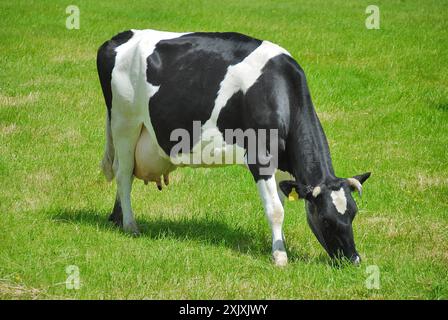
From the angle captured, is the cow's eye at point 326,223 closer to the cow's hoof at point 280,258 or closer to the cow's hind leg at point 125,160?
the cow's hoof at point 280,258

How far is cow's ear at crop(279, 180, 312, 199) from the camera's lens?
7.90m

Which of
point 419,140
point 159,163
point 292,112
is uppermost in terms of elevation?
point 292,112

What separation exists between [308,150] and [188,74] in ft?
5.31

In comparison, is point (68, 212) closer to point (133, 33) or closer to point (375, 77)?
point (133, 33)

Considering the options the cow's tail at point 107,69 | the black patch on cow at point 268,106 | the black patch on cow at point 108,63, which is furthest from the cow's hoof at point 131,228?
the black patch on cow at point 268,106

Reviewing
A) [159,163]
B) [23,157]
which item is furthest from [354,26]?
[159,163]

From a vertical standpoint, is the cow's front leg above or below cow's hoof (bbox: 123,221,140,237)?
above

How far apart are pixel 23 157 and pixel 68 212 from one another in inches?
99.4

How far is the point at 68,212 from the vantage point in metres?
9.77

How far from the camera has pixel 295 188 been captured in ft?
26.1

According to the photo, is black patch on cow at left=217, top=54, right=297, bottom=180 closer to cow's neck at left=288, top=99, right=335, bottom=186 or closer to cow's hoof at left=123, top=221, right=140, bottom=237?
cow's neck at left=288, top=99, right=335, bottom=186

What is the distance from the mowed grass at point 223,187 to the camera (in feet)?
24.6

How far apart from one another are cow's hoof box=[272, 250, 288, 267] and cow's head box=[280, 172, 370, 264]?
397mm

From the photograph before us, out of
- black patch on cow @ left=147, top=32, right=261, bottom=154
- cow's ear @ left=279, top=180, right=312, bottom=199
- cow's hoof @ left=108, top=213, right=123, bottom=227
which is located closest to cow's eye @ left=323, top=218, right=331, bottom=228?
cow's ear @ left=279, top=180, right=312, bottom=199
